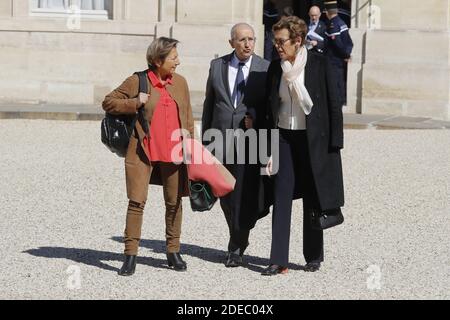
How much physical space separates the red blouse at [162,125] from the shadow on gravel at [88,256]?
84cm

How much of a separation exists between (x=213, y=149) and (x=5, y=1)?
11891 millimetres

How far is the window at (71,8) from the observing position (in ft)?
67.7

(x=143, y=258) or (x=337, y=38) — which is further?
(x=337, y=38)

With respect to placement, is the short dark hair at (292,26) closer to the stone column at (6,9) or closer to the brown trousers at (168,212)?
the brown trousers at (168,212)

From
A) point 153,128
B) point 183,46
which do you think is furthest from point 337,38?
point 153,128

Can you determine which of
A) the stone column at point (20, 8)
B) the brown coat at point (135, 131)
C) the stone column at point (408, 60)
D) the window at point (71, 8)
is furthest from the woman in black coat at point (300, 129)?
the stone column at point (20, 8)

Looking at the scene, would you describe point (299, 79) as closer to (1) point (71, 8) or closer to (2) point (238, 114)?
(2) point (238, 114)

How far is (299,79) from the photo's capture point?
8.88 meters

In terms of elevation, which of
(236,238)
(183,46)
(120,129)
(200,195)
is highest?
(183,46)

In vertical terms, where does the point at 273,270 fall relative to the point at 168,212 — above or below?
below

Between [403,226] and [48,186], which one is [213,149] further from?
[48,186]

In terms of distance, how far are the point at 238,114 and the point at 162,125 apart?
1.95 feet

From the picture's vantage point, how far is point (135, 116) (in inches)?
350
